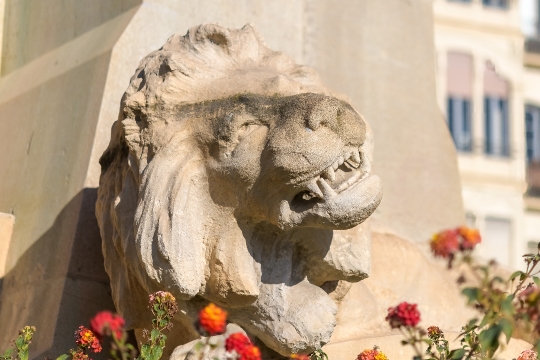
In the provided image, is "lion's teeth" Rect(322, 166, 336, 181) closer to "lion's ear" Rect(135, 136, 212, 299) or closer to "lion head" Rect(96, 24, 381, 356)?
"lion head" Rect(96, 24, 381, 356)

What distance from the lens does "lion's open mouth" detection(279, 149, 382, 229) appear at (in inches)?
130

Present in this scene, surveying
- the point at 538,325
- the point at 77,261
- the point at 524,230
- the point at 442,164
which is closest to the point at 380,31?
the point at 442,164

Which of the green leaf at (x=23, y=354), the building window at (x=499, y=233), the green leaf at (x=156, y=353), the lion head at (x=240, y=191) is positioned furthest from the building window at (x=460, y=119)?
the green leaf at (x=156, y=353)

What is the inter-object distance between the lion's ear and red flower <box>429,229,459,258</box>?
37.9 inches

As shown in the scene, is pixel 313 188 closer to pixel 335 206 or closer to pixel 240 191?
pixel 335 206

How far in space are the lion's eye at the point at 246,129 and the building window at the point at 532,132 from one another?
2453 centimetres

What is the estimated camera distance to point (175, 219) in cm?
339

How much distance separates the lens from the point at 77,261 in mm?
4531

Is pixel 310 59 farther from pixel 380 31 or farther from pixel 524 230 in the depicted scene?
pixel 524 230

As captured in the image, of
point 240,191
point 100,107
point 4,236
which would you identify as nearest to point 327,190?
point 240,191

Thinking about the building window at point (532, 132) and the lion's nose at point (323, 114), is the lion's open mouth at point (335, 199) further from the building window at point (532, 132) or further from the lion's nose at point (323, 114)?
the building window at point (532, 132)

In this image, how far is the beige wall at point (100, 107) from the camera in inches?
Result: 182

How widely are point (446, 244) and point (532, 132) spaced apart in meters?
25.9

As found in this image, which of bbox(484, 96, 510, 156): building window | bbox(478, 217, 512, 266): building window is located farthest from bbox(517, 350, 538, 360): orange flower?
bbox(484, 96, 510, 156): building window
